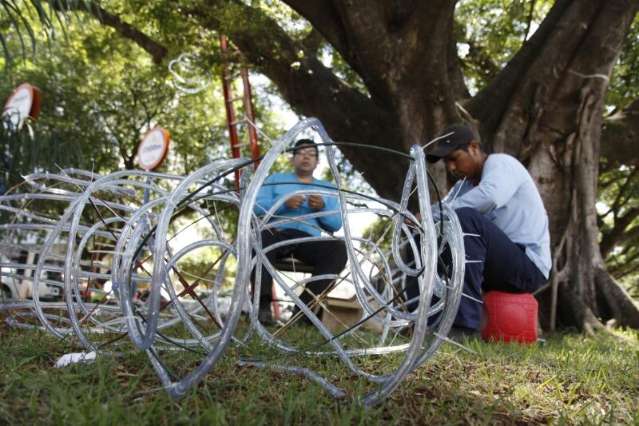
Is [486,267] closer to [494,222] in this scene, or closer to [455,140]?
[494,222]

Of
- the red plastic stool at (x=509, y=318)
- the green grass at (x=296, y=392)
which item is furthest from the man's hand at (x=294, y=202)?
the green grass at (x=296, y=392)

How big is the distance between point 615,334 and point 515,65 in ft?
8.06

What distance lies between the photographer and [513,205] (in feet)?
11.0

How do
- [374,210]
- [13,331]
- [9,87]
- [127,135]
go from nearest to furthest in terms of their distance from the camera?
[374,210] < [13,331] < [9,87] < [127,135]

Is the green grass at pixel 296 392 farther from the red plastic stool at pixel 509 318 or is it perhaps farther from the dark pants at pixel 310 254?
the dark pants at pixel 310 254

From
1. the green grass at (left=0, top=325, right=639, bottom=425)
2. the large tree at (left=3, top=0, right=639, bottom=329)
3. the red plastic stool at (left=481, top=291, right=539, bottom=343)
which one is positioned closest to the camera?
the green grass at (left=0, top=325, right=639, bottom=425)

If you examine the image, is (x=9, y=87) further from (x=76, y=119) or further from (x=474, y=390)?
(x=474, y=390)

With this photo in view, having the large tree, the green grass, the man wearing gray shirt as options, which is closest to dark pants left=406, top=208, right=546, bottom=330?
the man wearing gray shirt

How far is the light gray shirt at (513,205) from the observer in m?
3.17

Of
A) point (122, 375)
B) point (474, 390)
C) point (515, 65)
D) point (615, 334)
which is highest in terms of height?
point (515, 65)

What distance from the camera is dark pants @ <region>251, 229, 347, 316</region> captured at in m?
3.86

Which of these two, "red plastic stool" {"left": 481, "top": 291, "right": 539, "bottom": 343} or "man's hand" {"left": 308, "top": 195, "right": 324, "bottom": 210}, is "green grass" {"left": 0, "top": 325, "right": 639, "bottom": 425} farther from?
"man's hand" {"left": 308, "top": 195, "right": 324, "bottom": 210}

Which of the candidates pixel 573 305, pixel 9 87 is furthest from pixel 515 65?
pixel 9 87

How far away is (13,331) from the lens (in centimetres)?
272
